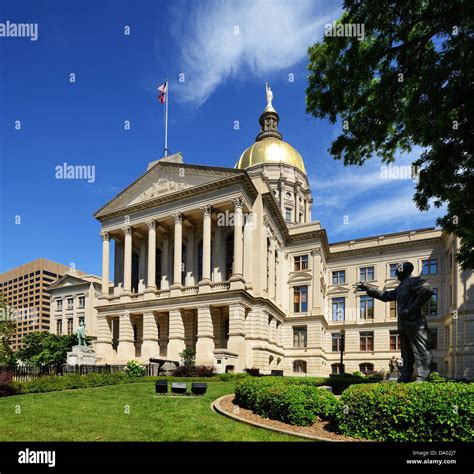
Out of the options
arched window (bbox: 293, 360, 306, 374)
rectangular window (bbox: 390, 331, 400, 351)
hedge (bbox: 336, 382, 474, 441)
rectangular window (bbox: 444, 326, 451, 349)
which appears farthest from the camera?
rectangular window (bbox: 390, 331, 400, 351)

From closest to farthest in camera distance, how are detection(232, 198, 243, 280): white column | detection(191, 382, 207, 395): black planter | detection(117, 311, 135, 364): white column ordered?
1. detection(191, 382, 207, 395): black planter
2. detection(232, 198, 243, 280): white column
3. detection(117, 311, 135, 364): white column

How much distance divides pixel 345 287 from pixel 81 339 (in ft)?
119

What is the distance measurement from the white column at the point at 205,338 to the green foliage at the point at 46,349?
25753mm

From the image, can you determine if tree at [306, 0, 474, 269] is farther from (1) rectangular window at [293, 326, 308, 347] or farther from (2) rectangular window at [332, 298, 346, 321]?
(2) rectangular window at [332, 298, 346, 321]

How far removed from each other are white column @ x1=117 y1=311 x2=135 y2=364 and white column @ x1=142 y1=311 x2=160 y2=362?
2820 millimetres

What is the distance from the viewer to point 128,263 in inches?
1836

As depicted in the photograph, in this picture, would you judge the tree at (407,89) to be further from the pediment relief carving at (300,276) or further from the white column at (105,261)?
the white column at (105,261)

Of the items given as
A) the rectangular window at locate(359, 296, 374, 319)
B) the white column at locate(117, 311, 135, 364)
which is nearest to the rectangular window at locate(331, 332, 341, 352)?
the rectangular window at locate(359, 296, 374, 319)

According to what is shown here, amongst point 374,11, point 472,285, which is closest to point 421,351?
point 374,11

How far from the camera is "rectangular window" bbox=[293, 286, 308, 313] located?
50.5 meters

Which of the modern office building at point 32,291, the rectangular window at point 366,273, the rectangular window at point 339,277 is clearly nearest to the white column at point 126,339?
the rectangular window at point 339,277

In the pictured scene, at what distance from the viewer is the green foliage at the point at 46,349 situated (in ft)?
189
